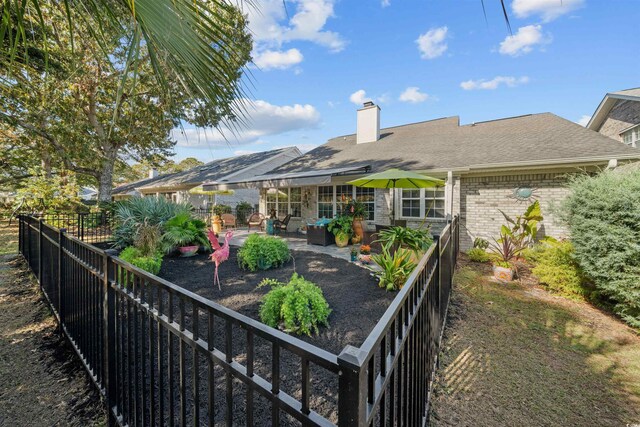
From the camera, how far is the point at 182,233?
8.01m

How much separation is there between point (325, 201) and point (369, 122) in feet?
17.2

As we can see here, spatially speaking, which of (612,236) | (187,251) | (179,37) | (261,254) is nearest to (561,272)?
(612,236)

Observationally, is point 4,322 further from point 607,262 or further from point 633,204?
point 633,204

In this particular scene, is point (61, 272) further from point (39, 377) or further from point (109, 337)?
point (109, 337)

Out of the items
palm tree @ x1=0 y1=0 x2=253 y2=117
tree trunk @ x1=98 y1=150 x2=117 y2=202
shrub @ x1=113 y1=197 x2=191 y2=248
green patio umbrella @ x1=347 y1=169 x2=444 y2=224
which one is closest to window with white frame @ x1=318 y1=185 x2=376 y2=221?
green patio umbrella @ x1=347 y1=169 x2=444 y2=224

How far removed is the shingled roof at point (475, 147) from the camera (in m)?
8.11

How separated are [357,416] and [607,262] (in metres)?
5.65

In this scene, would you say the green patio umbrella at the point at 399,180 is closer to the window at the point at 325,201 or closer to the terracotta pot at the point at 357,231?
the terracotta pot at the point at 357,231

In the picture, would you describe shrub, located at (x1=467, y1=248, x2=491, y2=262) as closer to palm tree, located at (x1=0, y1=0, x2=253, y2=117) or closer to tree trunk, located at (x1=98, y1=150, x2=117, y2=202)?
palm tree, located at (x1=0, y1=0, x2=253, y2=117)

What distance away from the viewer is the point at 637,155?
22.9 feet

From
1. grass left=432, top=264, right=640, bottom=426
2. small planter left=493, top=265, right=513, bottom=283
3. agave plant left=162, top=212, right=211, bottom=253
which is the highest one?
agave plant left=162, top=212, right=211, bottom=253

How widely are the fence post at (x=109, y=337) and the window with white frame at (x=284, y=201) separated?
11632mm

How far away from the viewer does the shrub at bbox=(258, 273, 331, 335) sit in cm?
372

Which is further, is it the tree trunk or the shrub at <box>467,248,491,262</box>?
the tree trunk
